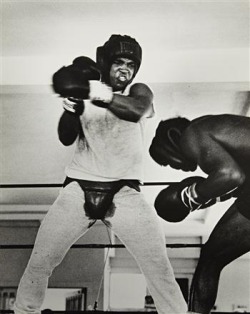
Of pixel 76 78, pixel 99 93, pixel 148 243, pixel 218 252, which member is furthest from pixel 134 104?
pixel 218 252

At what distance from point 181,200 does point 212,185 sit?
0.47 feet

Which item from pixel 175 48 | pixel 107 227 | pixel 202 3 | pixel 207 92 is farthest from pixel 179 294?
pixel 202 3

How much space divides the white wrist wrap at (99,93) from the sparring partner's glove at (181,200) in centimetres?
45

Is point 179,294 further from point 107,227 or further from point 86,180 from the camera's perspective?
point 86,180

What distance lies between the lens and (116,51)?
94.0 inches

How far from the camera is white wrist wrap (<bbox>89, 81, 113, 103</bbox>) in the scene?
7.64 feet

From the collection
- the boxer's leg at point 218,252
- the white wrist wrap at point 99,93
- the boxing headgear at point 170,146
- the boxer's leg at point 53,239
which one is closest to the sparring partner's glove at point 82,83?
the white wrist wrap at point 99,93

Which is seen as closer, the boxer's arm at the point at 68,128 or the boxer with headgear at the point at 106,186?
the boxer with headgear at the point at 106,186

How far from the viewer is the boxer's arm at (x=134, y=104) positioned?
7.65 feet

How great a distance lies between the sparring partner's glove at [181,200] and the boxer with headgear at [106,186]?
6cm

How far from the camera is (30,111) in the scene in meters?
2.44

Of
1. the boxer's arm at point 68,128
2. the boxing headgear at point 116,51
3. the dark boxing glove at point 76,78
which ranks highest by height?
the boxing headgear at point 116,51

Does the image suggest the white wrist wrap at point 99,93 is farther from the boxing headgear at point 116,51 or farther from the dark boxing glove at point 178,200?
the dark boxing glove at point 178,200

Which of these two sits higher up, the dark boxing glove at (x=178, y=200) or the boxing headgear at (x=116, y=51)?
the boxing headgear at (x=116, y=51)
